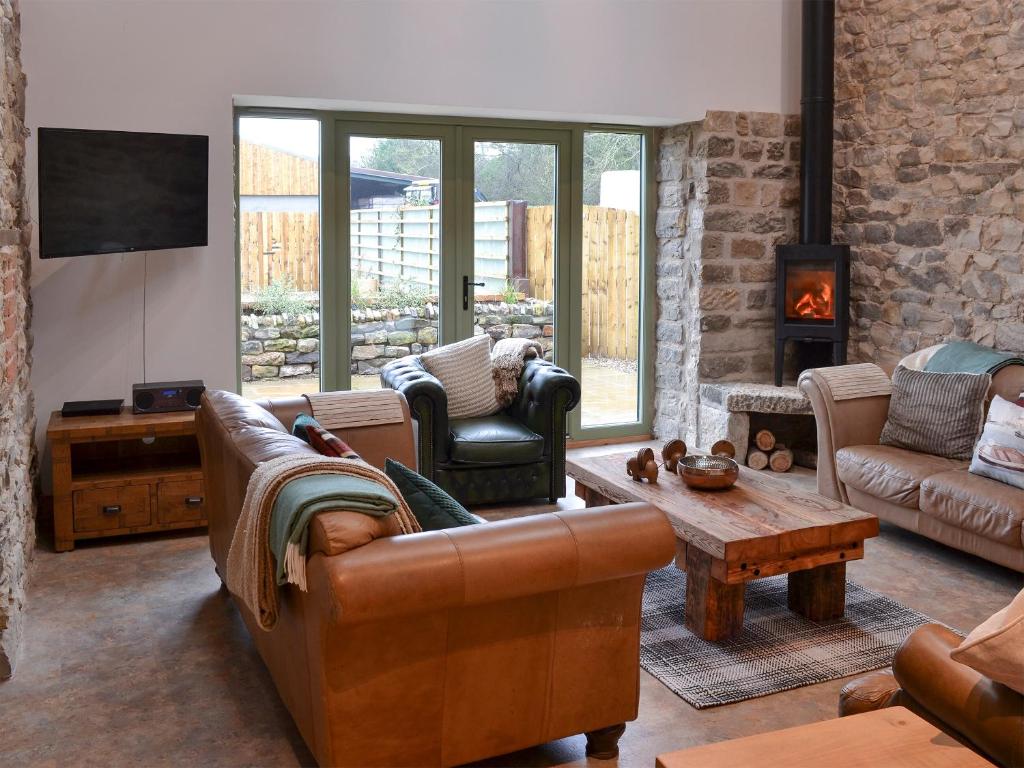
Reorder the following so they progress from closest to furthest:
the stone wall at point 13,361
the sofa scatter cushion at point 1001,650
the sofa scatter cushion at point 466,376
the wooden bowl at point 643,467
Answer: the sofa scatter cushion at point 1001,650 < the stone wall at point 13,361 < the wooden bowl at point 643,467 < the sofa scatter cushion at point 466,376

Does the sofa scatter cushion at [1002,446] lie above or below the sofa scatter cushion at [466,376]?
below

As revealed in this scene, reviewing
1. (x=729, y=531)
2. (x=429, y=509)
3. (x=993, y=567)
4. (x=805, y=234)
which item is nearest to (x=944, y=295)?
(x=805, y=234)

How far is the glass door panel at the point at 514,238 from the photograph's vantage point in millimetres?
6344

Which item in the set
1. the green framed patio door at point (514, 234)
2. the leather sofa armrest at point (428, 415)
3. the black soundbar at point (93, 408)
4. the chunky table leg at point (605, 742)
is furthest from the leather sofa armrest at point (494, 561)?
the green framed patio door at point (514, 234)

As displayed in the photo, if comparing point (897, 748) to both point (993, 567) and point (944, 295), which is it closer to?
point (993, 567)

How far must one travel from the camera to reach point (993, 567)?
175 inches

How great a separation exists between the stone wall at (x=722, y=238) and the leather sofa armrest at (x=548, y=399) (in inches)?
63.4

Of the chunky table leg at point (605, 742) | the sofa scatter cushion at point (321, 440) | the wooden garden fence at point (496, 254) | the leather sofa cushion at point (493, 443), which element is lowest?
the chunky table leg at point (605, 742)

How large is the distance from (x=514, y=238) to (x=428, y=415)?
1.86m

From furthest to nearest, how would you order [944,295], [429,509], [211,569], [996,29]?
1. [944,295]
2. [996,29]
3. [211,569]
4. [429,509]

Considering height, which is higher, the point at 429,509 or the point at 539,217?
the point at 539,217

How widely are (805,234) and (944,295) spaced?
988 millimetres

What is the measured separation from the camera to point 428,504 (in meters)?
2.82

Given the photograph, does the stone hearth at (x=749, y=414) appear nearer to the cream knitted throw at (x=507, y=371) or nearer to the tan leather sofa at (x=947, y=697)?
the cream knitted throw at (x=507, y=371)
